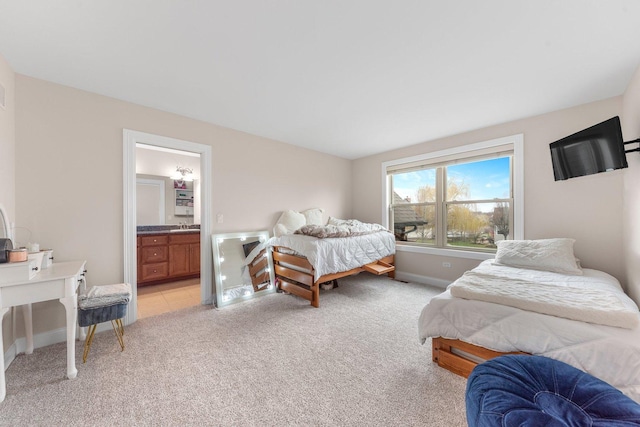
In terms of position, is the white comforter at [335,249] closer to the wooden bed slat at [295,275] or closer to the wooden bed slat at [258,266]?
the wooden bed slat at [295,275]

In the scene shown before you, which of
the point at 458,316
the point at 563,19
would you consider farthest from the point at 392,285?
the point at 563,19

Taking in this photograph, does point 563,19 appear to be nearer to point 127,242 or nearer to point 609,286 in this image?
A: point 609,286

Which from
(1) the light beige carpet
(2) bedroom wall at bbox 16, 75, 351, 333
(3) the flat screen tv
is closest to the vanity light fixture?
(2) bedroom wall at bbox 16, 75, 351, 333

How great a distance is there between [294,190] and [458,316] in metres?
3.08

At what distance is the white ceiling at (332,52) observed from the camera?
144cm

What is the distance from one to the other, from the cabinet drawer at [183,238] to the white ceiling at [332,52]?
223cm

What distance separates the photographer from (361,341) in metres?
2.24

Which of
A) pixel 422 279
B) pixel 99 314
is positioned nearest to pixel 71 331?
pixel 99 314

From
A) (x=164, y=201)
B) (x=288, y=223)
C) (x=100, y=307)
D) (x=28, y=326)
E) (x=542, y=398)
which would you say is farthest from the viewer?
(x=164, y=201)

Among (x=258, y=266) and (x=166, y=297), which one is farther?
(x=258, y=266)

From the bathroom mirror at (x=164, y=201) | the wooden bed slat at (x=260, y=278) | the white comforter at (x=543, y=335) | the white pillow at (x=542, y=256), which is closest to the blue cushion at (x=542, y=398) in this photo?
the white comforter at (x=543, y=335)

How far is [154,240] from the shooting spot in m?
3.92

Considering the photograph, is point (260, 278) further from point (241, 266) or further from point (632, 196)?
point (632, 196)

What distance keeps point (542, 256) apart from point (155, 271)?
5261 mm
